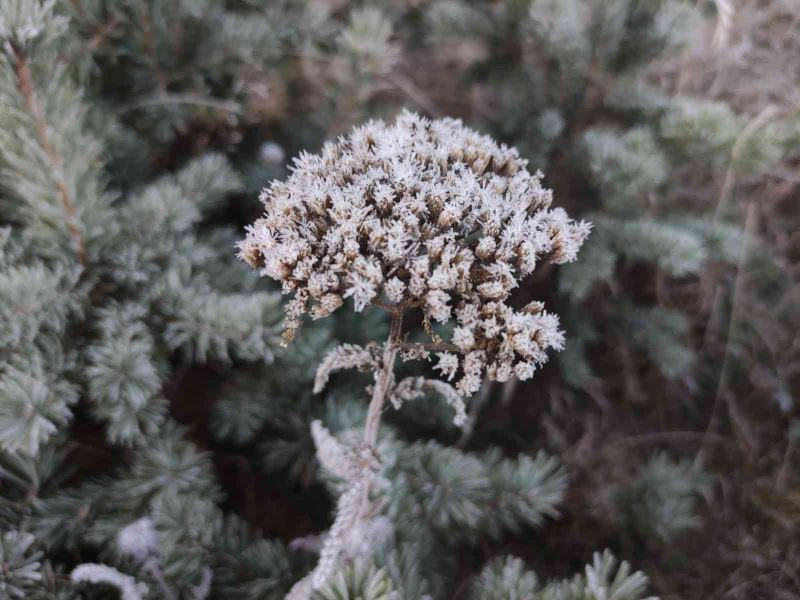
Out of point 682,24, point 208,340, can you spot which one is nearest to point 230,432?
point 208,340

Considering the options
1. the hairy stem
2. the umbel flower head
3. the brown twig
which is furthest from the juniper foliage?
the umbel flower head

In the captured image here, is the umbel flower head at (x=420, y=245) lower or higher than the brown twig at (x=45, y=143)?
lower

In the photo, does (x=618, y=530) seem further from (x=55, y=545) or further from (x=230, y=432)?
(x=55, y=545)

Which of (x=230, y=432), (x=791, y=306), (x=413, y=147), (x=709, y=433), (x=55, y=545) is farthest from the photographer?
(x=791, y=306)

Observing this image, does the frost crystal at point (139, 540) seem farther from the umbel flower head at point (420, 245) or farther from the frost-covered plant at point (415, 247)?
the umbel flower head at point (420, 245)

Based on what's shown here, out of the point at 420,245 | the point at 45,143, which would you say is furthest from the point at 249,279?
the point at 420,245

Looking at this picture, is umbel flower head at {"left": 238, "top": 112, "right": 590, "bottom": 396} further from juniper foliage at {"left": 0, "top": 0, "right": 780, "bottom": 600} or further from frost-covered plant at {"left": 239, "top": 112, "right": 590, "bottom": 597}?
juniper foliage at {"left": 0, "top": 0, "right": 780, "bottom": 600}

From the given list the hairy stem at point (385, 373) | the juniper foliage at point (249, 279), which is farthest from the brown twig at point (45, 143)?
the hairy stem at point (385, 373)

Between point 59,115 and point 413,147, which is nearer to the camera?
point 413,147
